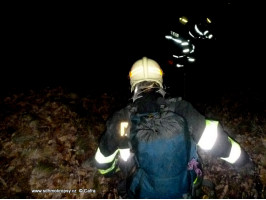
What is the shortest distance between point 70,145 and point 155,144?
380 cm

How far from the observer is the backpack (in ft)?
8.26

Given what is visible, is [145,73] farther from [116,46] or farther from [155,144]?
[116,46]

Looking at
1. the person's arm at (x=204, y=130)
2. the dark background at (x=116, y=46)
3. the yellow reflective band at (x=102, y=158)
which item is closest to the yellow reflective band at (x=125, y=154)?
the yellow reflective band at (x=102, y=158)

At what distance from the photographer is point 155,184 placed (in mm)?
2676

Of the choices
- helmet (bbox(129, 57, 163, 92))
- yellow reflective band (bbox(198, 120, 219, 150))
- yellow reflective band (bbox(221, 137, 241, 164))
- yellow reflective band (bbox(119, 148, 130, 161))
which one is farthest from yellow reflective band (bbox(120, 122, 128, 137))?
yellow reflective band (bbox(221, 137, 241, 164))

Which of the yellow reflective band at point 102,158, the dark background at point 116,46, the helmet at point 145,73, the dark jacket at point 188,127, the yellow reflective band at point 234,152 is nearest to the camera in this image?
the dark jacket at point 188,127

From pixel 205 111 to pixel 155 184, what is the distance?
16.7 ft

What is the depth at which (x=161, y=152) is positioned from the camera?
251 cm

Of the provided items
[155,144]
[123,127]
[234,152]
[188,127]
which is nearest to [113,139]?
[123,127]

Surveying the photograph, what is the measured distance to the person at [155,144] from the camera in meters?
2.54

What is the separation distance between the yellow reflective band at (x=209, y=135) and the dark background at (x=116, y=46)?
4425 mm

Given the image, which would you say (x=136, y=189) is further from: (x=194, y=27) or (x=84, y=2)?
(x=84, y=2)

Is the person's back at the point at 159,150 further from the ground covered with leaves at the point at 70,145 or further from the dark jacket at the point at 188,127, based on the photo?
the ground covered with leaves at the point at 70,145

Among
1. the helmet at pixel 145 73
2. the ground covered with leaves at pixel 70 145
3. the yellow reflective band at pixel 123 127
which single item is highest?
the helmet at pixel 145 73
